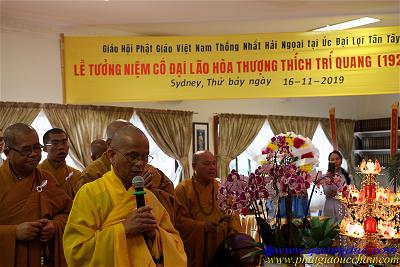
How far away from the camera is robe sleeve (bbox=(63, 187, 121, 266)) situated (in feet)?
6.97

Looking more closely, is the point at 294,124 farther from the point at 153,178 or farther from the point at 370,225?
the point at 370,225

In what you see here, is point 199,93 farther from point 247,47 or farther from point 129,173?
point 129,173

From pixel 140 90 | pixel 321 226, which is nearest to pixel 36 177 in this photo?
pixel 321 226

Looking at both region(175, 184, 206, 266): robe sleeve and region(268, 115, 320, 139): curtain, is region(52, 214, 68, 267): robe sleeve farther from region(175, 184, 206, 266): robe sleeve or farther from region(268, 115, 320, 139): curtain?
region(268, 115, 320, 139): curtain

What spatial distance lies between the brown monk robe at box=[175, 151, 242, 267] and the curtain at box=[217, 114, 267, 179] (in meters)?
3.70

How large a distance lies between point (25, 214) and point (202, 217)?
1854 mm

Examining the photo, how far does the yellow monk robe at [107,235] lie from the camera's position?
2.12m

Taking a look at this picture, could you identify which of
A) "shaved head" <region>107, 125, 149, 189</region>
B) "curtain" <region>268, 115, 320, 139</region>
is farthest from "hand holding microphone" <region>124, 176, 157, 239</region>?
Result: "curtain" <region>268, 115, 320, 139</region>

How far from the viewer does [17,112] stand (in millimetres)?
6035

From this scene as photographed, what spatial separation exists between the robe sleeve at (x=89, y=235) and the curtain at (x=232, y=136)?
235 inches

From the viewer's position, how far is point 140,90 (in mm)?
4793

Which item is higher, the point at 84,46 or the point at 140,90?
the point at 84,46

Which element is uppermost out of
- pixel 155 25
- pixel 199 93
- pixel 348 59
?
pixel 155 25

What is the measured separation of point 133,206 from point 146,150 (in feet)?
0.84
